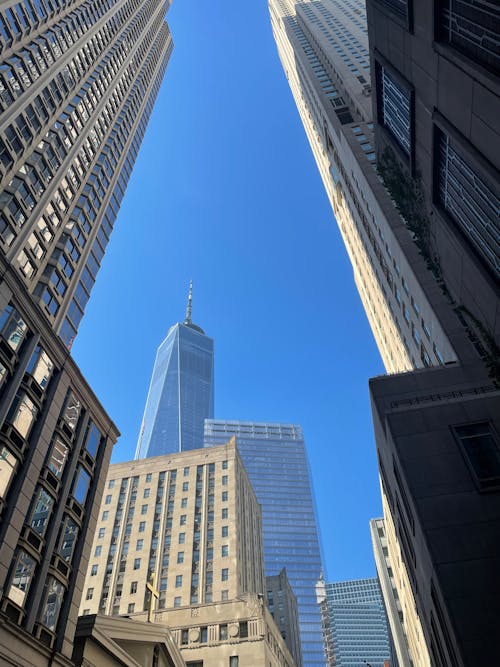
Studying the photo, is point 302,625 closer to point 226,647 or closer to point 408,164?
point 226,647

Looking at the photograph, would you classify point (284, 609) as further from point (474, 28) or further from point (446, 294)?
point (474, 28)

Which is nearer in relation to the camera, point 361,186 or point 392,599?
point 361,186

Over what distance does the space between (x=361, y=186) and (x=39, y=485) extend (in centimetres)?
4407

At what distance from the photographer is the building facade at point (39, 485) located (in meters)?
26.1

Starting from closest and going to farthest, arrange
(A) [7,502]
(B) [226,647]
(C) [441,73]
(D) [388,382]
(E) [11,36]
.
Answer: (C) [441,73]
(A) [7,502]
(D) [388,382]
(E) [11,36]
(B) [226,647]

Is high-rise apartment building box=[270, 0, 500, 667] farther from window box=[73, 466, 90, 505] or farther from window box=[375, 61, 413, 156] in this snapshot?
window box=[73, 466, 90, 505]

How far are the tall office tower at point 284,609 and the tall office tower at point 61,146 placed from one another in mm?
A: 83353

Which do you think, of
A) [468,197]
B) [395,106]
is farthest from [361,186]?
[468,197]

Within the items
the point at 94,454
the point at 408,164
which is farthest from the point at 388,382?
the point at 94,454

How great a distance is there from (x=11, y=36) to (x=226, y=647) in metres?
68.2

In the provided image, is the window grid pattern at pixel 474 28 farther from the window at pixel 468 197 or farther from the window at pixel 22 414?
the window at pixel 22 414

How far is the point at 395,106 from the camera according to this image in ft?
112

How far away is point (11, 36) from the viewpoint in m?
49.8

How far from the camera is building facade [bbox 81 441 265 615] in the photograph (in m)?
76.9
